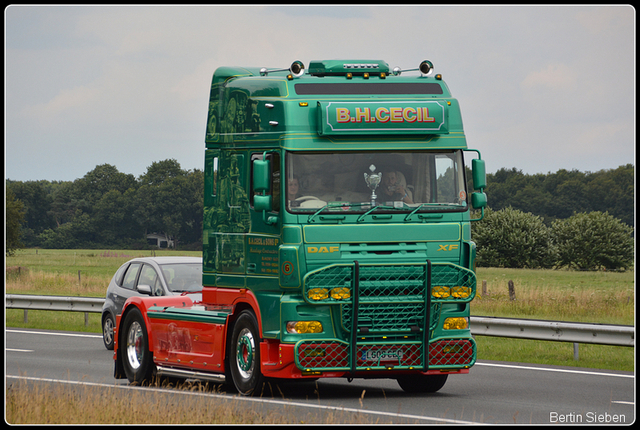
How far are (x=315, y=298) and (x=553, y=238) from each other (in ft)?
232

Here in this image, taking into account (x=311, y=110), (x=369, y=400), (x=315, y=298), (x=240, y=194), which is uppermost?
(x=311, y=110)

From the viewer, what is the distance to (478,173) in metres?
11.6

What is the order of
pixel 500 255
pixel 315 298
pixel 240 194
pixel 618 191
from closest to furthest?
pixel 315 298 < pixel 240 194 < pixel 500 255 < pixel 618 191

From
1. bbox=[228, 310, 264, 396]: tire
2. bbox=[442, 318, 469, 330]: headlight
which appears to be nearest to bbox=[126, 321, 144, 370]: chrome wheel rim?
bbox=[228, 310, 264, 396]: tire

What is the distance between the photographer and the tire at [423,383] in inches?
483

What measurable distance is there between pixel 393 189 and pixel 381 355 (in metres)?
1.84

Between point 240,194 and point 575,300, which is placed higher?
point 240,194

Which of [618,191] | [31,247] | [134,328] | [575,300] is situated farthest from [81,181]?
[134,328]

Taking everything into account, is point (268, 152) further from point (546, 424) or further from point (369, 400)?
point (546, 424)

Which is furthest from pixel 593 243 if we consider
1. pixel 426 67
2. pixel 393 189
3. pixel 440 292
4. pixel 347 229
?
pixel 347 229

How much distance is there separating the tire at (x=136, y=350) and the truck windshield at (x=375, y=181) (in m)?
3.58

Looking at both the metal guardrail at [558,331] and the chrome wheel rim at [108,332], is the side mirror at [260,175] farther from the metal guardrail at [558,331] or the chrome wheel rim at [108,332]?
the chrome wheel rim at [108,332]

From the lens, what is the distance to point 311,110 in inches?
445

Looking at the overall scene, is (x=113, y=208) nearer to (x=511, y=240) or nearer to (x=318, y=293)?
(x=511, y=240)
